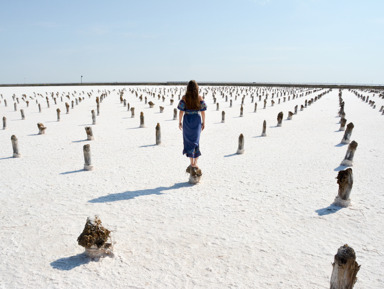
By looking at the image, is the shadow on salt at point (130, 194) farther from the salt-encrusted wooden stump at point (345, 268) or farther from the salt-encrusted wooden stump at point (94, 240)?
the salt-encrusted wooden stump at point (345, 268)

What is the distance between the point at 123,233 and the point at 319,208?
13.0 feet

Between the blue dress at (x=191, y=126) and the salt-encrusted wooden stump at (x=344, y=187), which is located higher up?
the blue dress at (x=191, y=126)

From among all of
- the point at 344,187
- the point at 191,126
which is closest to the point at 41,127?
the point at 191,126

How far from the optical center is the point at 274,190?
6656 millimetres

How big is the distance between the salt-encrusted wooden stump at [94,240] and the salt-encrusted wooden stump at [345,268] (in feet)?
9.92

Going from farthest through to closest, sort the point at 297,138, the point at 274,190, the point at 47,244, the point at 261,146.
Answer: the point at 297,138, the point at 261,146, the point at 274,190, the point at 47,244

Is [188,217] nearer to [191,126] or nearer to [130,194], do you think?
[130,194]

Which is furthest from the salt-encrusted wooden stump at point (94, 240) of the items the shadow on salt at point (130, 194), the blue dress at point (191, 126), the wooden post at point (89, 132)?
the wooden post at point (89, 132)

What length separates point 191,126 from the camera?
647 cm

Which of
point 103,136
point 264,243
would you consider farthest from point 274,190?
point 103,136

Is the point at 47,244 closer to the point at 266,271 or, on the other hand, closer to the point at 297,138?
the point at 266,271

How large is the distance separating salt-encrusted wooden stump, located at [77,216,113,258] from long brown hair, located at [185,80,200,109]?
3.30 m

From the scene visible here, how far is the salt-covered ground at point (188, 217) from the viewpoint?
3725 mm

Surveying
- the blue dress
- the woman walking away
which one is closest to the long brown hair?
the woman walking away
